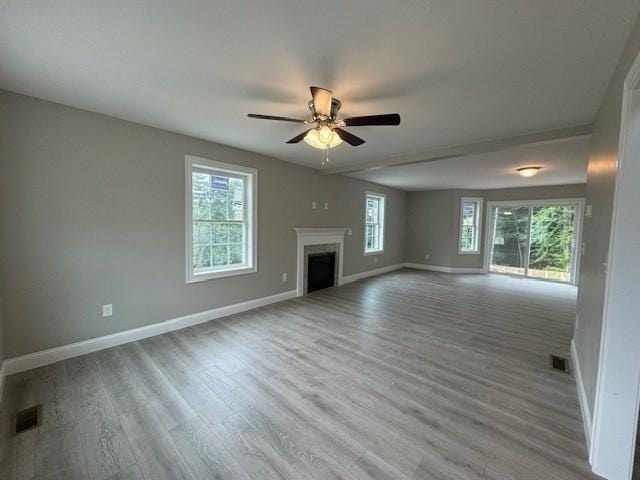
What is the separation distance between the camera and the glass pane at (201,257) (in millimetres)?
3582

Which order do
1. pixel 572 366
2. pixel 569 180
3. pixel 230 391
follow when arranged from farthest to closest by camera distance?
pixel 569 180 < pixel 572 366 < pixel 230 391

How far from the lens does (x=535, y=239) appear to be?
22.2 ft

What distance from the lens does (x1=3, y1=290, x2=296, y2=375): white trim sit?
7.81 feet

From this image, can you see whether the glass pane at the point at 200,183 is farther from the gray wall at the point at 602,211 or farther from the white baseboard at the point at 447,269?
the white baseboard at the point at 447,269

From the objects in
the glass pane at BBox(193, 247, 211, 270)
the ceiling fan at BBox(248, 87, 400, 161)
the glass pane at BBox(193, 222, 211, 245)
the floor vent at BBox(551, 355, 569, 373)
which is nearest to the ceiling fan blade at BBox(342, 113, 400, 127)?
the ceiling fan at BBox(248, 87, 400, 161)

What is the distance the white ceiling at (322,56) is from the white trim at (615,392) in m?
0.53

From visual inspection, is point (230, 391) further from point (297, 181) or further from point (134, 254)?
point (297, 181)

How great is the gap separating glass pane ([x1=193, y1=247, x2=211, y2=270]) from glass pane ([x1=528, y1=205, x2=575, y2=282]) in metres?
7.77

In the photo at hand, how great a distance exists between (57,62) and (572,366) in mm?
→ 5163

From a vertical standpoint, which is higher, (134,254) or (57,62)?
(57,62)

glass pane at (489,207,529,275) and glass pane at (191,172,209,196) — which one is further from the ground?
glass pane at (191,172,209,196)

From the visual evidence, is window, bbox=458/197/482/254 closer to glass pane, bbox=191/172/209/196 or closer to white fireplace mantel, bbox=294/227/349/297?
white fireplace mantel, bbox=294/227/349/297

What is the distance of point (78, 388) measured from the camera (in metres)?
2.15

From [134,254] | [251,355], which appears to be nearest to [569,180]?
[251,355]
